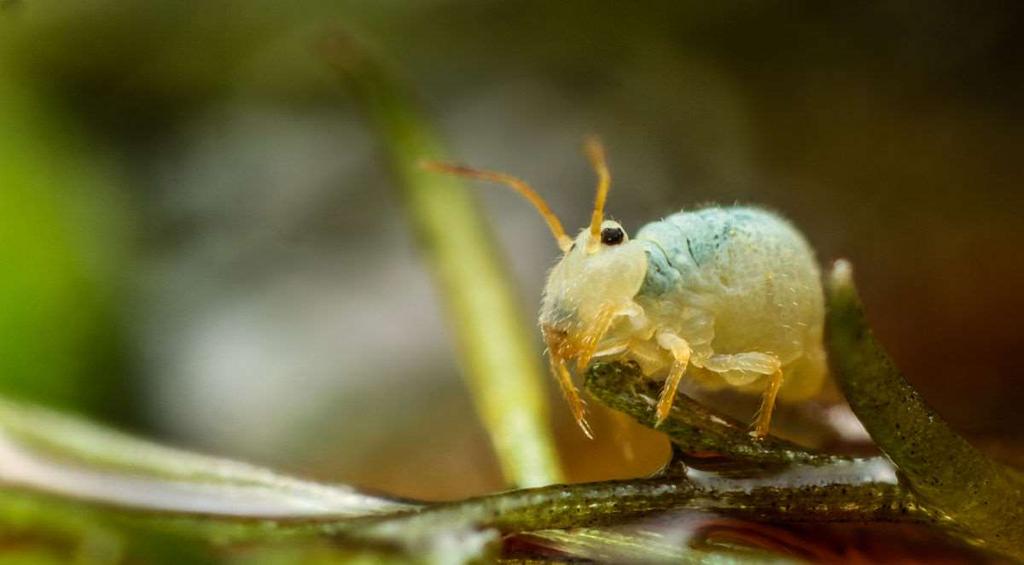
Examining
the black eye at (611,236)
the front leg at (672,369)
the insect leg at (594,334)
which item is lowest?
the front leg at (672,369)

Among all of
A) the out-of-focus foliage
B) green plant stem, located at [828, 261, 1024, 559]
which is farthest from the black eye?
the out-of-focus foliage

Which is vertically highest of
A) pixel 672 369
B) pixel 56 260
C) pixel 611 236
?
pixel 56 260

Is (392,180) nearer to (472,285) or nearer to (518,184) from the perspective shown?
(472,285)

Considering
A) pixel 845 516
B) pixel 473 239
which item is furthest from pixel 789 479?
pixel 473 239

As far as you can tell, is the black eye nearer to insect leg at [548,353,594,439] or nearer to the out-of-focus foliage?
insect leg at [548,353,594,439]

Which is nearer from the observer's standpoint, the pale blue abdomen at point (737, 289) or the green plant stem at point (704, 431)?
the green plant stem at point (704, 431)

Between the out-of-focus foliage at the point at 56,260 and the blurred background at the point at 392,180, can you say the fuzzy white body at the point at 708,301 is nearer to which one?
the blurred background at the point at 392,180

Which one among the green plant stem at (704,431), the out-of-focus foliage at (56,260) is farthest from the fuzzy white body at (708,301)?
the out-of-focus foliage at (56,260)

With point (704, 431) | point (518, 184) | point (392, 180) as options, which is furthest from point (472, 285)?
point (704, 431)
